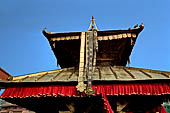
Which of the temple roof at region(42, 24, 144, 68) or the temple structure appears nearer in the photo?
the temple structure

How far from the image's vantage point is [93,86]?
4.86 m

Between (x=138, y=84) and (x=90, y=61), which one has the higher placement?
(x=90, y=61)

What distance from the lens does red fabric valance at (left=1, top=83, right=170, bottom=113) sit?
15.0 feet

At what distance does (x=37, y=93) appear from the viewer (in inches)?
196

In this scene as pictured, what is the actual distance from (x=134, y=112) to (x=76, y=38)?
381 cm

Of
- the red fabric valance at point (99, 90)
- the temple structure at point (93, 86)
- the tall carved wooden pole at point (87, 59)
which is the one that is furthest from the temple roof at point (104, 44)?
the red fabric valance at point (99, 90)

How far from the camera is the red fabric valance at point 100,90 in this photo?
4.59 meters

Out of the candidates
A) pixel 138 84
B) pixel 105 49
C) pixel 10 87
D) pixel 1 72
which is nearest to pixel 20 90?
pixel 10 87

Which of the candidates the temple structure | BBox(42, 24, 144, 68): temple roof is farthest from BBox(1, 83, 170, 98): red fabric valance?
BBox(42, 24, 144, 68): temple roof

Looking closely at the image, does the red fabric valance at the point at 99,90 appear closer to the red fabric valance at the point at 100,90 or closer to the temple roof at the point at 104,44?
the red fabric valance at the point at 100,90

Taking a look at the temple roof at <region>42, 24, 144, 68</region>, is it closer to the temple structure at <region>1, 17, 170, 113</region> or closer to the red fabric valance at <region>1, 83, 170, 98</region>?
the temple structure at <region>1, 17, 170, 113</region>

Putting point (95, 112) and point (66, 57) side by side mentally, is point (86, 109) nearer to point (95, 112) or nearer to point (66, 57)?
point (95, 112)

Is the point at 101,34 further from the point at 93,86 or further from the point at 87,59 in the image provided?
the point at 93,86

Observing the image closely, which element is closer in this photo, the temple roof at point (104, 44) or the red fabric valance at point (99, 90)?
the red fabric valance at point (99, 90)
